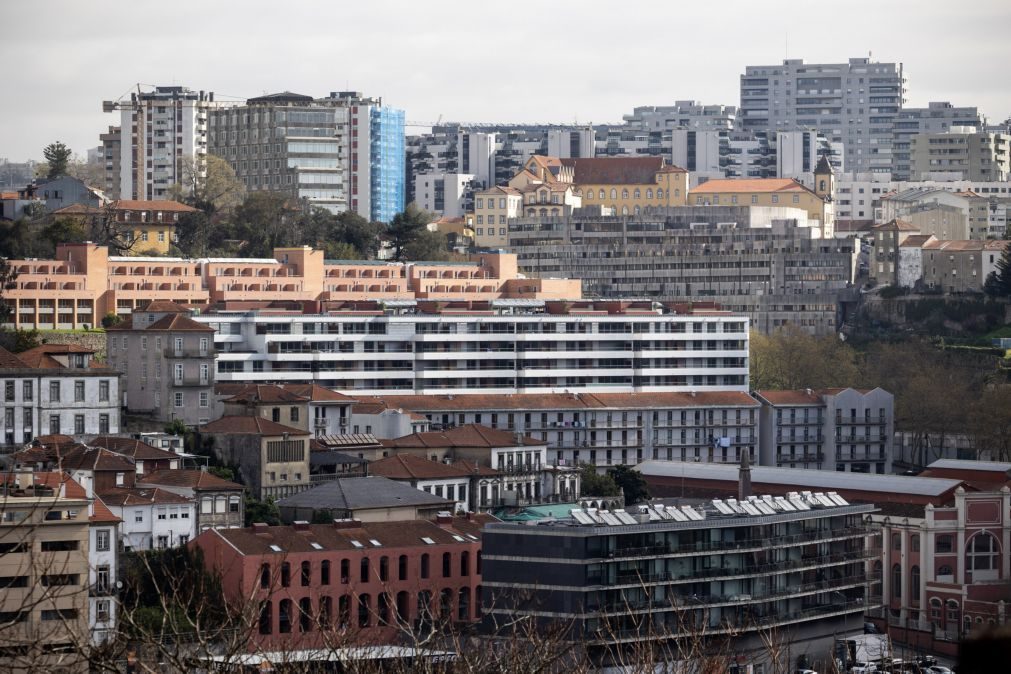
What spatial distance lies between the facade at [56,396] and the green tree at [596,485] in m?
20.4

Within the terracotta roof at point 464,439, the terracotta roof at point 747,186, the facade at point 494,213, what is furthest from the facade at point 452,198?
the terracotta roof at point 464,439

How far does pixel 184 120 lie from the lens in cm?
16212

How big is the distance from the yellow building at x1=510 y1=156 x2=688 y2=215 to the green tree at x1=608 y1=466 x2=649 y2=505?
66.8 meters

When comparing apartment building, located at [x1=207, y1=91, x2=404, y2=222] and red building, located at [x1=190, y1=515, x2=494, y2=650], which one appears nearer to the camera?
red building, located at [x1=190, y1=515, x2=494, y2=650]

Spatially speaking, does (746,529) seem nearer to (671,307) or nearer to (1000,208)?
(671,307)

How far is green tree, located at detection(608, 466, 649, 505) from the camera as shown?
9800 centimetres

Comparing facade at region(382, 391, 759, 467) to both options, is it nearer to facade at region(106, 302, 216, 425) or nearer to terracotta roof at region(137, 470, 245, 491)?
facade at region(106, 302, 216, 425)

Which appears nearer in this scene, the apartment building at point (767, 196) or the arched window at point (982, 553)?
the arched window at point (982, 553)

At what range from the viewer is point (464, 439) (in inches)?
3740

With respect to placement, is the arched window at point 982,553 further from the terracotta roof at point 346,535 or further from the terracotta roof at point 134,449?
the terracotta roof at point 134,449

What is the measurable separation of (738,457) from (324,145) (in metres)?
57.7

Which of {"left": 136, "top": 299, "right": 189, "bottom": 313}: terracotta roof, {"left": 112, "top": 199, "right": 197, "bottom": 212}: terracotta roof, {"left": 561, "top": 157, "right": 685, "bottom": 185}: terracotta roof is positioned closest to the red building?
{"left": 136, "top": 299, "right": 189, "bottom": 313}: terracotta roof

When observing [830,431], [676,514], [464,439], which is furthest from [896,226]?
[676,514]

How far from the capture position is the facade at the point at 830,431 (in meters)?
114
